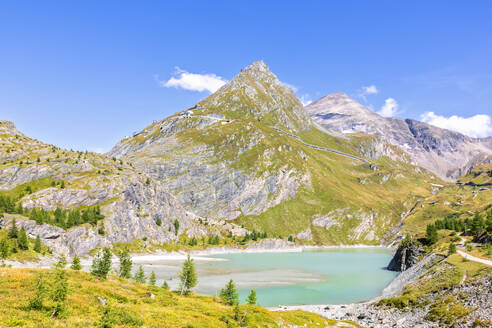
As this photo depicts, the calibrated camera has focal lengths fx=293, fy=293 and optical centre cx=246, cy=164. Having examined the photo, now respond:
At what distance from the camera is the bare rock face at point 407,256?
394 feet

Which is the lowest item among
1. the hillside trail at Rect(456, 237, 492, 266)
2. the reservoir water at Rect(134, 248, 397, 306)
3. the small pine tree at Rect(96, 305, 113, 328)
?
the reservoir water at Rect(134, 248, 397, 306)

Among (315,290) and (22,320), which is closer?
(22,320)

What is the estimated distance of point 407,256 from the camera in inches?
5079

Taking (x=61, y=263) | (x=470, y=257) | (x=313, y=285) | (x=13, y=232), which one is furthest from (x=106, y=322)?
(x=13, y=232)

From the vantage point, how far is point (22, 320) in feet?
72.0

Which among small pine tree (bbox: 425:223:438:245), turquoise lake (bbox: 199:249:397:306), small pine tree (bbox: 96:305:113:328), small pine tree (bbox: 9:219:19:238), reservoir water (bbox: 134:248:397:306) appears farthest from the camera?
small pine tree (bbox: 425:223:438:245)

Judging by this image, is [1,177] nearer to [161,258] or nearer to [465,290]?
[161,258]

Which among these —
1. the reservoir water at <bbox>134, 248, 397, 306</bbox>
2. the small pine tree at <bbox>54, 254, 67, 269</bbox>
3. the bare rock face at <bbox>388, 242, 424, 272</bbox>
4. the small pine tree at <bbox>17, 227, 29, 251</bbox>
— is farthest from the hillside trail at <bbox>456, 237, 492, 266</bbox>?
the small pine tree at <bbox>17, 227, 29, 251</bbox>

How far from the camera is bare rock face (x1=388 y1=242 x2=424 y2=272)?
4732 inches

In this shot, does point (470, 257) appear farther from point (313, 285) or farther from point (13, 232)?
point (13, 232)

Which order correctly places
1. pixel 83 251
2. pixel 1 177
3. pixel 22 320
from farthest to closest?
pixel 1 177 → pixel 83 251 → pixel 22 320

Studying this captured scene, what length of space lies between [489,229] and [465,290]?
63.3 metres

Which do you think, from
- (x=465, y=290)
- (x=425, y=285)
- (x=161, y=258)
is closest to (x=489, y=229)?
(x=425, y=285)

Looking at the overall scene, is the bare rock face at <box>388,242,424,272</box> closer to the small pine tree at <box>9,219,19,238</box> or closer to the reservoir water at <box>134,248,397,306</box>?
the reservoir water at <box>134,248,397,306</box>
